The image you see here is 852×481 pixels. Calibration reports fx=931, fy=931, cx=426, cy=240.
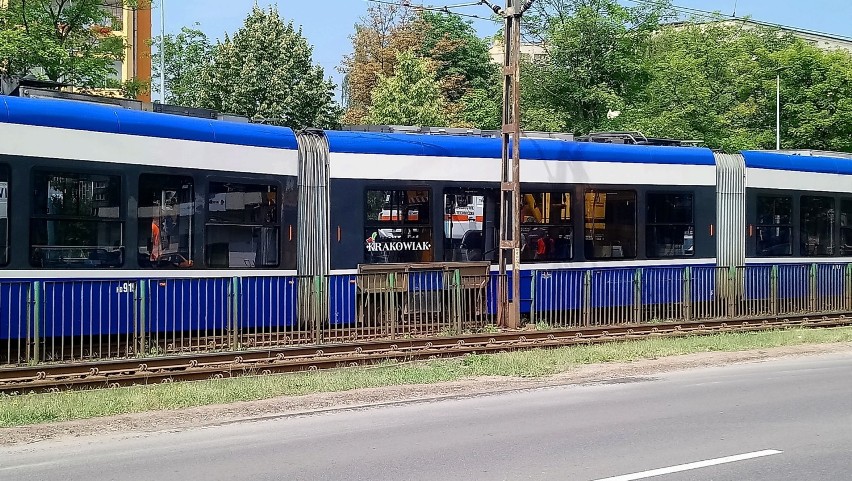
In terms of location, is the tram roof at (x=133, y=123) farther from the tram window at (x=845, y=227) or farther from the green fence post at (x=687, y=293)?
the tram window at (x=845, y=227)

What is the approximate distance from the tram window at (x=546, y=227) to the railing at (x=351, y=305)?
0.43 meters

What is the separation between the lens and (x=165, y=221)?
47.3 ft

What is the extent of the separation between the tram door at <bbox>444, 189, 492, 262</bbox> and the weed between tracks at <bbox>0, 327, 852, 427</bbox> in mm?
2935

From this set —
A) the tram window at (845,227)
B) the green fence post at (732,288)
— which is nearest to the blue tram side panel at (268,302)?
the green fence post at (732,288)

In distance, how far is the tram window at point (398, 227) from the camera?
54.9 feet

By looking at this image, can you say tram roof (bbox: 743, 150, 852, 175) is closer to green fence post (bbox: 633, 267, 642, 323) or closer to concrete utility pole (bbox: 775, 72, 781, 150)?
green fence post (bbox: 633, 267, 642, 323)

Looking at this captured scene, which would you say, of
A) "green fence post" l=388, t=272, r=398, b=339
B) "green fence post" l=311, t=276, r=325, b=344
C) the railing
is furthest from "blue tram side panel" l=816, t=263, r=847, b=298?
"green fence post" l=311, t=276, r=325, b=344

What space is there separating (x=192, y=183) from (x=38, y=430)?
609 centimetres

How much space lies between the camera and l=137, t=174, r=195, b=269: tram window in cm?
1416

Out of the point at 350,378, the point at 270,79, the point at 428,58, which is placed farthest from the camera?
the point at 428,58

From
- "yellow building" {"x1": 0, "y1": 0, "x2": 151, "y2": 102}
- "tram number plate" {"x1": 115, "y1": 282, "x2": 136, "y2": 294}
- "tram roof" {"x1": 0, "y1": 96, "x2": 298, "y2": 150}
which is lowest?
"tram number plate" {"x1": 115, "y1": 282, "x2": 136, "y2": 294}

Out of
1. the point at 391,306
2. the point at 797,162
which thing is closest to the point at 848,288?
the point at 797,162

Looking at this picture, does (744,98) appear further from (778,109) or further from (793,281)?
(793,281)

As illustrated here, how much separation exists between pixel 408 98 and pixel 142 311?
95.2 feet
